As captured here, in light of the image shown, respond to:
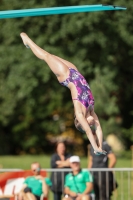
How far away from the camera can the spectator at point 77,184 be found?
1174 cm

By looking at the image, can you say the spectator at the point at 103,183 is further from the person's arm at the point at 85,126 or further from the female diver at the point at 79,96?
the person's arm at the point at 85,126

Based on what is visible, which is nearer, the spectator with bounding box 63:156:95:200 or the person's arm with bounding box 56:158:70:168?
the spectator with bounding box 63:156:95:200

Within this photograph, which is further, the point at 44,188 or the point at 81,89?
the point at 44,188

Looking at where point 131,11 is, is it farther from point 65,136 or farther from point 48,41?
point 65,136

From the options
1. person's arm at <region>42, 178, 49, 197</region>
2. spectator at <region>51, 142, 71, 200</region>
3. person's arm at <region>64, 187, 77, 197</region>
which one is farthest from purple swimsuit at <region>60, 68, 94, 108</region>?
spectator at <region>51, 142, 71, 200</region>

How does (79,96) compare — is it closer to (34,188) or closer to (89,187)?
(89,187)

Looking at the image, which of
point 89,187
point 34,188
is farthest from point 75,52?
point 89,187

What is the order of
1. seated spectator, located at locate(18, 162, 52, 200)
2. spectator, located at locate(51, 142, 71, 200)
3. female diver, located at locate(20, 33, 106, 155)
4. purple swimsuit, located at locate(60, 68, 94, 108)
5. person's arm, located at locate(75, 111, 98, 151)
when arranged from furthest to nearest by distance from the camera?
spectator, located at locate(51, 142, 71, 200) < seated spectator, located at locate(18, 162, 52, 200) < purple swimsuit, located at locate(60, 68, 94, 108) < female diver, located at locate(20, 33, 106, 155) < person's arm, located at locate(75, 111, 98, 151)

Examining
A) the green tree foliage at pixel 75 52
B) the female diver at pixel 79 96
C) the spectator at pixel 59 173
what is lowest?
the spectator at pixel 59 173

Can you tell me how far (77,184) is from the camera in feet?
38.7

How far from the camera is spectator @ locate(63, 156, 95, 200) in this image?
38.5ft

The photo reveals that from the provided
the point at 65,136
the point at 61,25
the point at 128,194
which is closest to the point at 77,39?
the point at 61,25

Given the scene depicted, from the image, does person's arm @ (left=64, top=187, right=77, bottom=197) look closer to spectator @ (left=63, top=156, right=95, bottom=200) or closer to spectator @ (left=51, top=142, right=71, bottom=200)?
spectator @ (left=63, top=156, right=95, bottom=200)

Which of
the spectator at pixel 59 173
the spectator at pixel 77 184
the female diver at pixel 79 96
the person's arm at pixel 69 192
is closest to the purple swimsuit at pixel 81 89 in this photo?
the female diver at pixel 79 96
